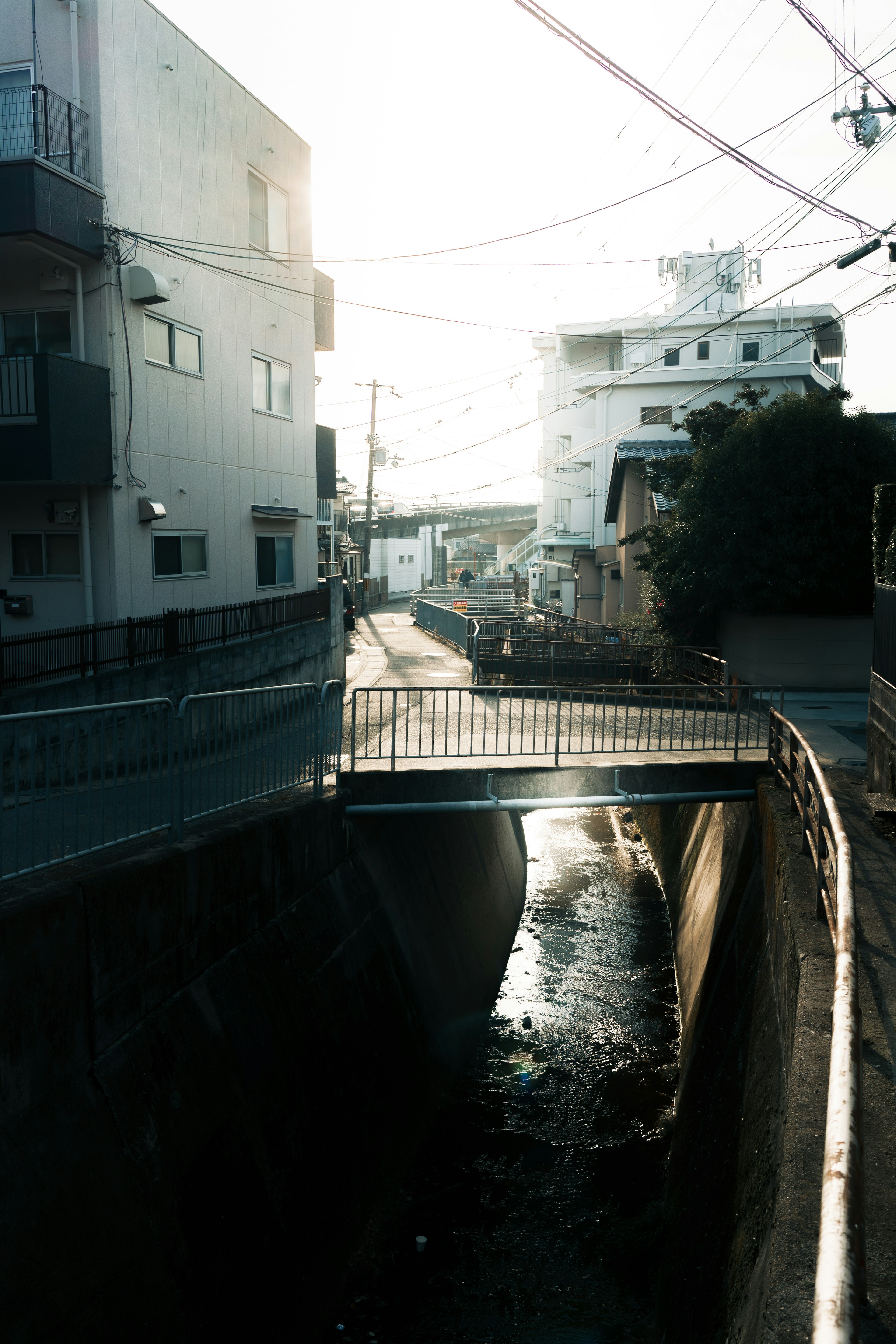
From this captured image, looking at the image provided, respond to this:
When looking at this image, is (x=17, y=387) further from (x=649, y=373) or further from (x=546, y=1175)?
(x=649, y=373)

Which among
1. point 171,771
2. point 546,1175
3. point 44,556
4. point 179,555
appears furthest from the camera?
point 179,555

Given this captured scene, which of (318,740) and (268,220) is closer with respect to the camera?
(318,740)

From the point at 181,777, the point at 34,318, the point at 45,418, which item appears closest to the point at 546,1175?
the point at 181,777

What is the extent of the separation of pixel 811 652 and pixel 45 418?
14.4 metres

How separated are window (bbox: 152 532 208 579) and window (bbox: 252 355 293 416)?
3584 millimetres

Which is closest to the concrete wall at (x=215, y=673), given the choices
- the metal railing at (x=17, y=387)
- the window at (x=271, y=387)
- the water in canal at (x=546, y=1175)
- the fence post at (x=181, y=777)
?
the fence post at (x=181, y=777)

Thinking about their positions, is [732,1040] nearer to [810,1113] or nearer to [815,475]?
[810,1113]

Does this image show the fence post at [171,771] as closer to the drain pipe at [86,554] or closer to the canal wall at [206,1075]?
the canal wall at [206,1075]

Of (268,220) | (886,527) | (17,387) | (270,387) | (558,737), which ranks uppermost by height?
(268,220)

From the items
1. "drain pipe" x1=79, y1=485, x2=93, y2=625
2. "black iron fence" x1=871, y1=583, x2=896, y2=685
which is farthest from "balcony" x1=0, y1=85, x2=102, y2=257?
"black iron fence" x1=871, y1=583, x2=896, y2=685

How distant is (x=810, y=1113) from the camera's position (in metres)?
4.38

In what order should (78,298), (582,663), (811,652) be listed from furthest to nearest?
(811,652) → (582,663) → (78,298)

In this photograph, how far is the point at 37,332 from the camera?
13930 millimetres

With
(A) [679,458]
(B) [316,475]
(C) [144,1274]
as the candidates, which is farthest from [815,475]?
(C) [144,1274]
